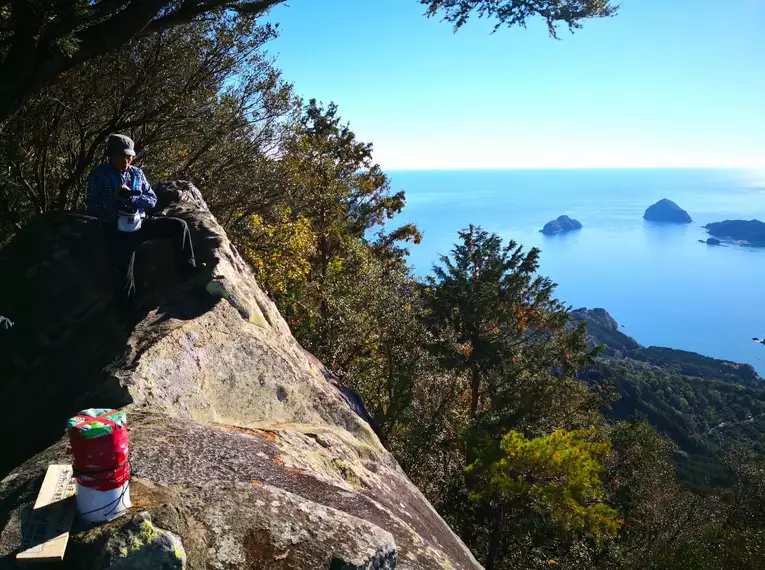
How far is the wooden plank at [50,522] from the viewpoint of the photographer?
9.43 ft

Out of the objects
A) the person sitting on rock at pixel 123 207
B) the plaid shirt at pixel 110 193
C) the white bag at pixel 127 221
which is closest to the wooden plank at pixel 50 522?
the person sitting on rock at pixel 123 207

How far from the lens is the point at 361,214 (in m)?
31.8

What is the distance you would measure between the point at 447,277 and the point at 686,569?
51.5 feet

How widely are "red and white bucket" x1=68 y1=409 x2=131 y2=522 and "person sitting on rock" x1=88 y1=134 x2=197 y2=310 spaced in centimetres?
441

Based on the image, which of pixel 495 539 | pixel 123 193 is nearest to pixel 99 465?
pixel 123 193

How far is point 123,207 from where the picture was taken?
7.15 m

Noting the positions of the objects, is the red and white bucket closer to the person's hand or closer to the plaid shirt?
the person's hand

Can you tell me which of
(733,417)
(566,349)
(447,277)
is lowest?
(733,417)

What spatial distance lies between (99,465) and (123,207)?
508 centimetres

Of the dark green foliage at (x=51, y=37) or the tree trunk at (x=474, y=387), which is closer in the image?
the dark green foliage at (x=51, y=37)

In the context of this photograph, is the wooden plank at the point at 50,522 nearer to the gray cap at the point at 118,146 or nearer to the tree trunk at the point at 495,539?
the gray cap at the point at 118,146

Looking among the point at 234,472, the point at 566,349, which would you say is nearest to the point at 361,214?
the point at 566,349

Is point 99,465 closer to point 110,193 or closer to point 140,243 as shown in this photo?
point 140,243

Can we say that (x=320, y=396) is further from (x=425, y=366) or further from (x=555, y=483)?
(x=425, y=366)
